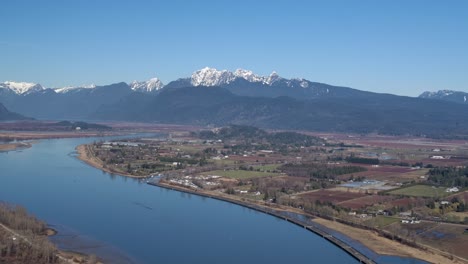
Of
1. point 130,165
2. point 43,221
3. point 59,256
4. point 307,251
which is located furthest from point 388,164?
point 59,256

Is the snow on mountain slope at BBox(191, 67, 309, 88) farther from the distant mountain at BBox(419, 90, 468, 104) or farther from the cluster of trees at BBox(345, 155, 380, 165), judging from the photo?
the cluster of trees at BBox(345, 155, 380, 165)

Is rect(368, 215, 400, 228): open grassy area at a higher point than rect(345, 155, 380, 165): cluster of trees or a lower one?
lower

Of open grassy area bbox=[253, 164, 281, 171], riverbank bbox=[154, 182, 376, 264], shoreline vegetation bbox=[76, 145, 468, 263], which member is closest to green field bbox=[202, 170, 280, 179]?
open grassy area bbox=[253, 164, 281, 171]

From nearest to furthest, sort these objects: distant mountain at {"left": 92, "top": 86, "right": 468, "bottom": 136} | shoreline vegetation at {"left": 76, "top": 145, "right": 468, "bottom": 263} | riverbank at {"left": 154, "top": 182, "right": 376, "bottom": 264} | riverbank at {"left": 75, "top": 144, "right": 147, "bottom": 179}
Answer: shoreline vegetation at {"left": 76, "top": 145, "right": 468, "bottom": 263} < riverbank at {"left": 154, "top": 182, "right": 376, "bottom": 264} < riverbank at {"left": 75, "top": 144, "right": 147, "bottom": 179} < distant mountain at {"left": 92, "top": 86, "right": 468, "bottom": 136}

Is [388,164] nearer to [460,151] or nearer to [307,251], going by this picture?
[460,151]

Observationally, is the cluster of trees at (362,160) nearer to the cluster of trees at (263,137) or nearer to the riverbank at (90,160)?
the cluster of trees at (263,137)

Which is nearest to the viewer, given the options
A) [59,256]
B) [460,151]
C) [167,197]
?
[59,256]

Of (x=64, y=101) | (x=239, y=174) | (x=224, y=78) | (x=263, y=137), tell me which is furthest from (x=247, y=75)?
(x=239, y=174)
